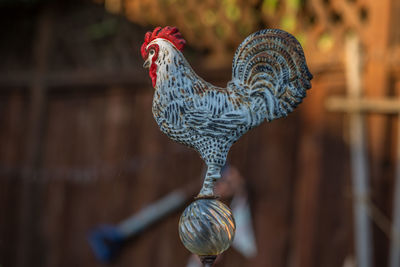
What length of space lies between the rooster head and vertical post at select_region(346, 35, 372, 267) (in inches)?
80.9

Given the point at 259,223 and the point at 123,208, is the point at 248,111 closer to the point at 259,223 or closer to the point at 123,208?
the point at 259,223

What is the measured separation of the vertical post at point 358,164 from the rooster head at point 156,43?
205 centimetres

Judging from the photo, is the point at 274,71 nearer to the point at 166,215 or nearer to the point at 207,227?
the point at 207,227

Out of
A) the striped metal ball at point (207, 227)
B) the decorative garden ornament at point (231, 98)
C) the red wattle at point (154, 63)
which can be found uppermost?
the red wattle at point (154, 63)

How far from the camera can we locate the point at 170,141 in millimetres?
3561

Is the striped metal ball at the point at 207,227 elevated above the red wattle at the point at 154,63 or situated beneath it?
situated beneath

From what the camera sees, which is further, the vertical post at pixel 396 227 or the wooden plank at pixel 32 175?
the wooden plank at pixel 32 175

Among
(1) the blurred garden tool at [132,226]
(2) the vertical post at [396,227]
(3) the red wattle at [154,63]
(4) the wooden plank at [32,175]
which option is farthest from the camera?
(4) the wooden plank at [32,175]

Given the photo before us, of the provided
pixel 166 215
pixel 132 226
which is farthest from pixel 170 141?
pixel 132 226

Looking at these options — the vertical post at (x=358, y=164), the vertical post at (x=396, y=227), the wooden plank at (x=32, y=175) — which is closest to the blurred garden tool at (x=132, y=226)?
the wooden plank at (x=32, y=175)

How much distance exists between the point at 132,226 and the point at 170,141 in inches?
27.3

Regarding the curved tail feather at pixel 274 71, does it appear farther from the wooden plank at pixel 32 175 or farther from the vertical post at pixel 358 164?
the wooden plank at pixel 32 175

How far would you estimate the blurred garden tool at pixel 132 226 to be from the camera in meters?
3.47

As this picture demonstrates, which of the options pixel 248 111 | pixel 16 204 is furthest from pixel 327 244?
pixel 16 204
